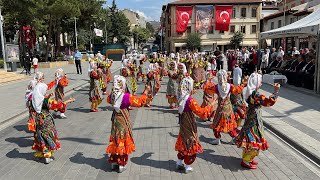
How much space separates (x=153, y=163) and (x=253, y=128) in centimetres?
206

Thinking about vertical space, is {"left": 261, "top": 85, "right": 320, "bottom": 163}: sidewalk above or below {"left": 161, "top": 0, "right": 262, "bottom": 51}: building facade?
below

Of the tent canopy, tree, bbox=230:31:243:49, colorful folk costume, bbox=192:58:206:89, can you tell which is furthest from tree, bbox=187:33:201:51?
colorful folk costume, bbox=192:58:206:89

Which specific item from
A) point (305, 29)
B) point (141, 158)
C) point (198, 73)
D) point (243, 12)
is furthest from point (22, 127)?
point (243, 12)

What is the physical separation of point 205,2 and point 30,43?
3859cm

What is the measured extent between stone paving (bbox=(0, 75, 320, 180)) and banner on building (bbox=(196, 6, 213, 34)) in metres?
56.1

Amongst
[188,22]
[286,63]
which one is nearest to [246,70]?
[286,63]

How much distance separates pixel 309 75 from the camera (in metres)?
14.6

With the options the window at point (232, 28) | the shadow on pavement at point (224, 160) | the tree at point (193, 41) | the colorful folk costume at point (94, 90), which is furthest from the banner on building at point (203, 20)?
the shadow on pavement at point (224, 160)

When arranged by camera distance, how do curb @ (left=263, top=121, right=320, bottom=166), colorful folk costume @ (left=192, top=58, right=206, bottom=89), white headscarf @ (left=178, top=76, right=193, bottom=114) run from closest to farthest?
white headscarf @ (left=178, top=76, right=193, bottom=114) → curb @ (left=263, top=121, right=320, bottom=166) → colorful folk costume @ (left=192, top=58, right=206, bottom=89)

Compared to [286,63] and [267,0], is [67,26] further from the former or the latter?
[267,0]

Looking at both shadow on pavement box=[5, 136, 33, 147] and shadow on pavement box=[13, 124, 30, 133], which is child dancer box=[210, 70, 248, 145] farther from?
shadow on pavement box=[13, 124, 30, 133]

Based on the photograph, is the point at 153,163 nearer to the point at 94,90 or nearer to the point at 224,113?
the point at 224,113

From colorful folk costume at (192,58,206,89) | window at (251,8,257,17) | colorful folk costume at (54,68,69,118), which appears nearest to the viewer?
colorful folk costume at (54,68,69,118)

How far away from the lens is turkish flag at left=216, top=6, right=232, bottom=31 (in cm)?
6003
